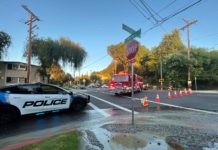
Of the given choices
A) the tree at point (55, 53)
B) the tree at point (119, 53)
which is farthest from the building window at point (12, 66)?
the tree at point (119, 53)

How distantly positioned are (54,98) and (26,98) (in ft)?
4.30

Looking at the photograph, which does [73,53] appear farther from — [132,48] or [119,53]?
[132,48]

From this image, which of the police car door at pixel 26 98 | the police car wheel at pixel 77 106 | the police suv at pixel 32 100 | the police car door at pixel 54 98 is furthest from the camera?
the police car wheel at pixel 77 106

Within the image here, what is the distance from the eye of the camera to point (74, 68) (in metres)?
39.6

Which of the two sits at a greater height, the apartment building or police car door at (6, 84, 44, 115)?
the apartment building

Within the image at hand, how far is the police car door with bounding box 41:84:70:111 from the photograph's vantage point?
9380mm

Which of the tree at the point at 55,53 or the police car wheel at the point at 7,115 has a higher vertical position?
the tree at the point at 55,53

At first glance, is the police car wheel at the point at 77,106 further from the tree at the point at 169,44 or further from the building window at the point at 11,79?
the tree at the point at 169,44

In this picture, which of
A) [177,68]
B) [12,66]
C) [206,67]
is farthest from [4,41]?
[206,67]

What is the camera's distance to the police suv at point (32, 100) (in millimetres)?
8156

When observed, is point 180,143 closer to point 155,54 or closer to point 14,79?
point 14,79

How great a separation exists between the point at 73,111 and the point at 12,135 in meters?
4.28

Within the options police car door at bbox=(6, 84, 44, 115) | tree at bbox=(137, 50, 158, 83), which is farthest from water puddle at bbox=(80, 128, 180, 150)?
tree at bbox=(137, 50, 158, 83)

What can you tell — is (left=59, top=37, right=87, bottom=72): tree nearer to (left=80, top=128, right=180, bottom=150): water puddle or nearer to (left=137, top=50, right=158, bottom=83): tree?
(left=137, top=50, right=158, bottom=83): tree
